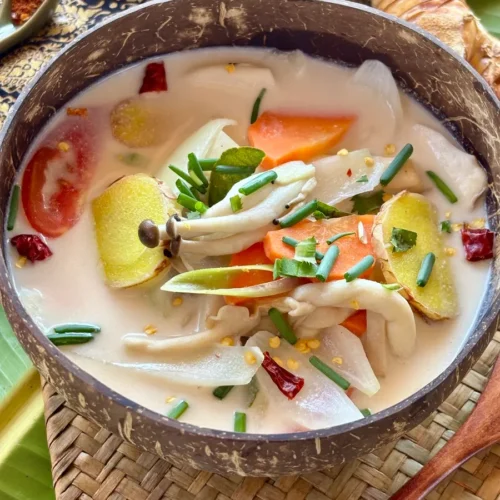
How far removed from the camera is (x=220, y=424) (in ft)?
3.86

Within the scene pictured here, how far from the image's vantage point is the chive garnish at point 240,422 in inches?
46.0

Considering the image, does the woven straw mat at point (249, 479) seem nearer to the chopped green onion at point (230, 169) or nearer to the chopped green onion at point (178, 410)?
the chopped green onion at point (178, 410)

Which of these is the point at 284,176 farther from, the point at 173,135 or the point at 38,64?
the point at 38,64

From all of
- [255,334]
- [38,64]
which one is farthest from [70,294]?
[38,64]

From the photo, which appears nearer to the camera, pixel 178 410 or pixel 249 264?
pixel 178 410

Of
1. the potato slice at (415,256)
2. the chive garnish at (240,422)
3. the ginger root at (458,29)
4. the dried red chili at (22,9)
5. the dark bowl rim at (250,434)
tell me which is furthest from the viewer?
the dried red chili at (22,9)

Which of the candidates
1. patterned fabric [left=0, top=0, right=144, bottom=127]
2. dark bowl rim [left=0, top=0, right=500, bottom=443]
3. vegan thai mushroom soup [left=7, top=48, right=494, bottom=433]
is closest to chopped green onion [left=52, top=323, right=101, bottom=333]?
vegan thai mushroom soup [left=7, top=48, right=494, bottom=433]

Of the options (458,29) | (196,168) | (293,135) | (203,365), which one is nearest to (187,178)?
(196,168)

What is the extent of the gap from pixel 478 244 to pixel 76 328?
0.71 metres

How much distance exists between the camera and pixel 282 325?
1.24 metres

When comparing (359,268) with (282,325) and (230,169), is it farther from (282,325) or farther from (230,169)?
(230,169)

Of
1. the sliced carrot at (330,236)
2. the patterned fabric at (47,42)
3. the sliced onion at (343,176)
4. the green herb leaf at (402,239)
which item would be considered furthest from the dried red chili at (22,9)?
the green herb leaf at (402,239)

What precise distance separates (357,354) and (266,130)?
0.51 m

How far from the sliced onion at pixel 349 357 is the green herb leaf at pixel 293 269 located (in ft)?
0.35
